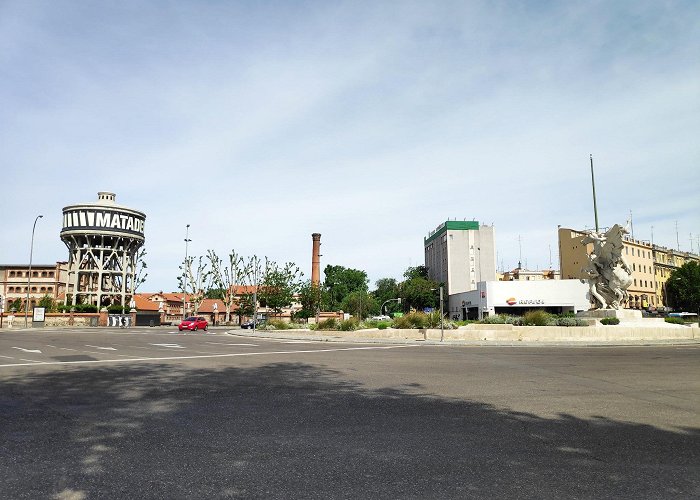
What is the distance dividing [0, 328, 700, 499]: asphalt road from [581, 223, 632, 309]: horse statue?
73.9 ft

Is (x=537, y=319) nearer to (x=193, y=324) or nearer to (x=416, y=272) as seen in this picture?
(x=193, y=324)

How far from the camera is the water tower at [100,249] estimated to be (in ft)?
251

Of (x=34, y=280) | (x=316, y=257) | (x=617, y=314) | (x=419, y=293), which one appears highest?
(x=316, y=257)

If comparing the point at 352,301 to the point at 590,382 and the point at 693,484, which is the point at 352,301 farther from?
the point at 693,484

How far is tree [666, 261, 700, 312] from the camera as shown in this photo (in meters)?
78.2

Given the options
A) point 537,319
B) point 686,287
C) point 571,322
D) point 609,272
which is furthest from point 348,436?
point 686,287

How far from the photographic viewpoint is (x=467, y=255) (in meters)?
110

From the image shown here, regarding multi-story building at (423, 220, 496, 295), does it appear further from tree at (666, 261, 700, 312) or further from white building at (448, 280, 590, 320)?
tree at (666, 261, 700, 312)

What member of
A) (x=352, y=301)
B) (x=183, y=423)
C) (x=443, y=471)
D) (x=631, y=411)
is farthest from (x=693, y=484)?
(x=352, y=301)

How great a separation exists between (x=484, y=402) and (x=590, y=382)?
3.88 meters

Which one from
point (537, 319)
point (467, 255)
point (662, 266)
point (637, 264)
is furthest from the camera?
point (467, 255)

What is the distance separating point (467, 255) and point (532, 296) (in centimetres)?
3627

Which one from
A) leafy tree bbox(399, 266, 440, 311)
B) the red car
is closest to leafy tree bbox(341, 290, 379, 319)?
leafy tree bbox(399, 266, 440, 311)

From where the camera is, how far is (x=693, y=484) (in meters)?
4.04
